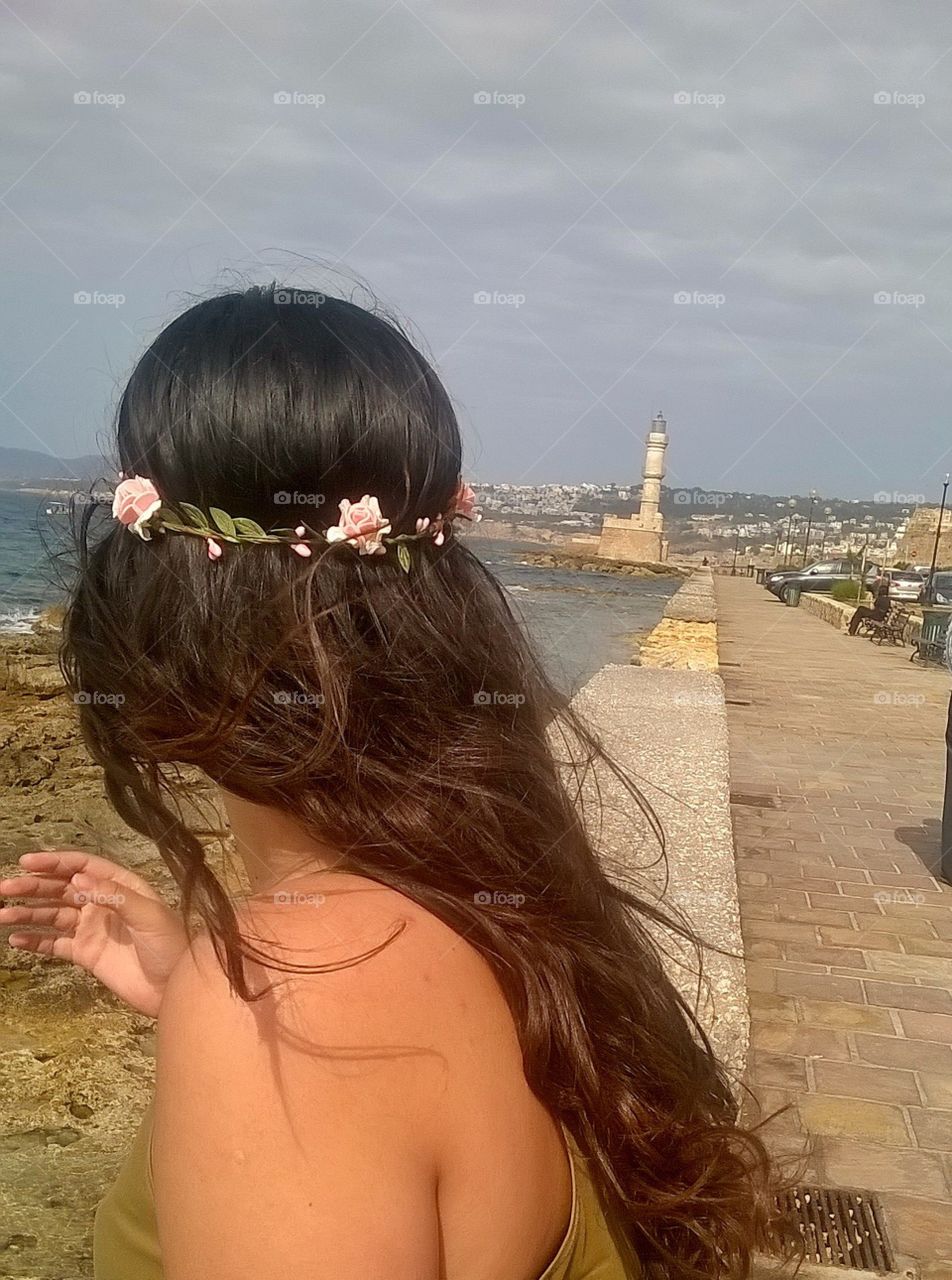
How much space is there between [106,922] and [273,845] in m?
0.58

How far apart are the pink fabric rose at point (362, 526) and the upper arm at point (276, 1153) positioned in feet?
1.41

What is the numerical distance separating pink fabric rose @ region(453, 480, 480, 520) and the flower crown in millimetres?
129

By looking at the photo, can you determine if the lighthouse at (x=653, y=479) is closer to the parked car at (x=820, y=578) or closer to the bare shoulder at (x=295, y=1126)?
the parked car at (x=820, y=578)

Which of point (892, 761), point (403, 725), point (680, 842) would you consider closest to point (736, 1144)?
point (403, 725)

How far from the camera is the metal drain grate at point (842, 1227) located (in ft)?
8.09

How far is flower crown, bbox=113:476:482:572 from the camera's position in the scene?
1.10m

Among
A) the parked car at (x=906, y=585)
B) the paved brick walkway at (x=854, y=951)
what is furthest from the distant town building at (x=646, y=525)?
the paved brick walkway at (x=854, y=951)

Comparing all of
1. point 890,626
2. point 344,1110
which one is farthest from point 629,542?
point 344,1110

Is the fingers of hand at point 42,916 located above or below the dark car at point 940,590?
above

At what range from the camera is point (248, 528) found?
1.10m

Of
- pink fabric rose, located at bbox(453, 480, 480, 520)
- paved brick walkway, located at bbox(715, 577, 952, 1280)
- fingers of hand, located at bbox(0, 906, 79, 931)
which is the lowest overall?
paved brick walkway, located at bbox(715, 577, 952, 1280)

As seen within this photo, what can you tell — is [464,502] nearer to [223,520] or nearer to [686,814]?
[223,520]

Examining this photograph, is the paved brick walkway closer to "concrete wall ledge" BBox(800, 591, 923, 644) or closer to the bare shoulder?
the bare shoulder

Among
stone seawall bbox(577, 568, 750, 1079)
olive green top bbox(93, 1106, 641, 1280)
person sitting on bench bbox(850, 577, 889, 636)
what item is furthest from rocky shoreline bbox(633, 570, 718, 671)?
olive green top bbox(93, 1106, 641, 1280)
